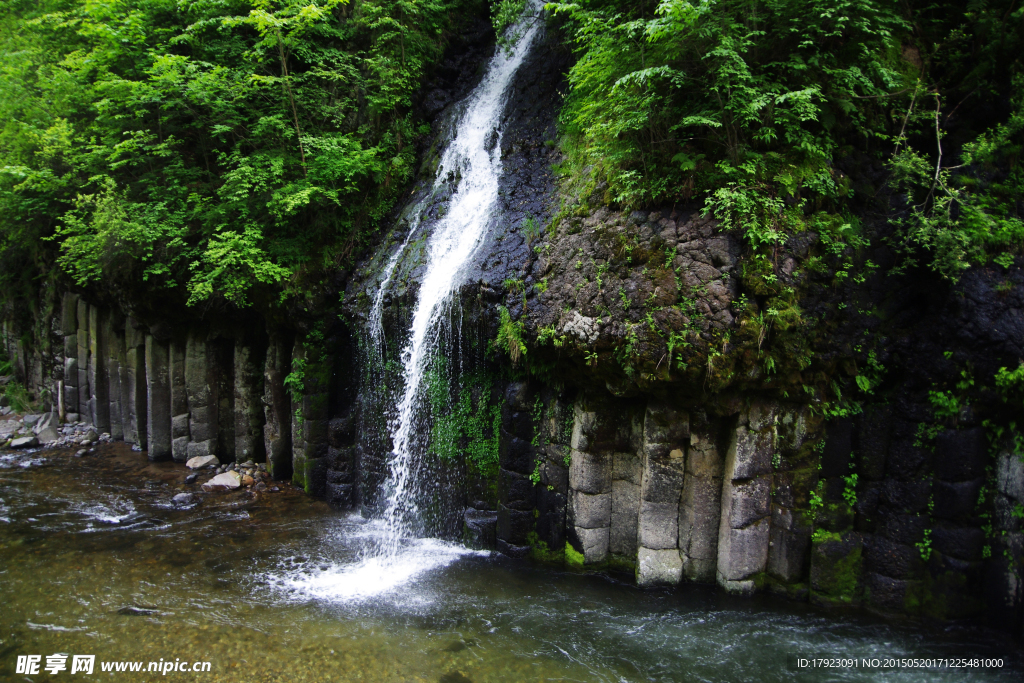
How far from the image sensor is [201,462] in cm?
1294

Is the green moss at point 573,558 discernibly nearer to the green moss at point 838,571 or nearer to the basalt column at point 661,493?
the basalt column at point 661,493

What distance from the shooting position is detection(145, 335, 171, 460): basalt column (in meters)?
13.3

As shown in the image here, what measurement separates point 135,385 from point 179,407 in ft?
6.03

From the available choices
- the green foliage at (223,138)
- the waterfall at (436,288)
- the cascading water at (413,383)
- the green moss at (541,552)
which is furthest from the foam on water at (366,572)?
the green foliage at (223,138)

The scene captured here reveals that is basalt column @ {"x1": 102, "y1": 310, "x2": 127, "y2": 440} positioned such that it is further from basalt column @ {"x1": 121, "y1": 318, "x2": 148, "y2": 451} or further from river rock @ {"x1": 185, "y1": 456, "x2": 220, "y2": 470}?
river rock @ {"x1": 185, "y1": 456, "x2": 220, "y2": 470}

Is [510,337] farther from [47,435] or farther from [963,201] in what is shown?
[47,435]

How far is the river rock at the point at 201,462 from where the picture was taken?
12898mm

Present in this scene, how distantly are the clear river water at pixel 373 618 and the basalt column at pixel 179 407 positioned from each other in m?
3.23

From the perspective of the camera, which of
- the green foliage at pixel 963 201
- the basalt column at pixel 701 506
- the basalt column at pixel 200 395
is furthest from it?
the basalt column at pixel 200 395

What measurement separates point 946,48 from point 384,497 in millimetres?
11056

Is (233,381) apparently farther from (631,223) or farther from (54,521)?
(631,223)

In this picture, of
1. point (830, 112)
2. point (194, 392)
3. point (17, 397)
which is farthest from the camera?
point (17, 397)

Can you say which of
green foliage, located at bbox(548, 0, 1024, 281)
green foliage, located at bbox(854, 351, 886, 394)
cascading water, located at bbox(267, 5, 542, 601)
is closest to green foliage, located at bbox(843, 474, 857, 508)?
green foliage, located at bbox(854, 351, 886, 394)

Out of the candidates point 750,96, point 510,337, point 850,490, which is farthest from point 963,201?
point 510,337
